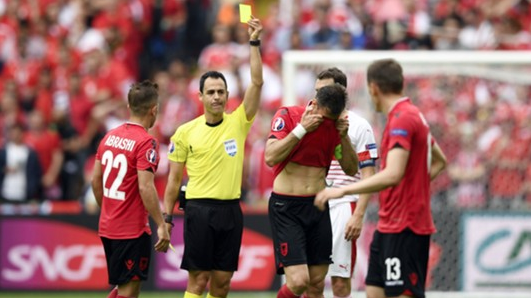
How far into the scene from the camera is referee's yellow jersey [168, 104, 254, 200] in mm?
11250

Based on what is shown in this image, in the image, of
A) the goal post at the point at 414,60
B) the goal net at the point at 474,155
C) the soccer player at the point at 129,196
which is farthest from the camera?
the goal net at the point at 474,155

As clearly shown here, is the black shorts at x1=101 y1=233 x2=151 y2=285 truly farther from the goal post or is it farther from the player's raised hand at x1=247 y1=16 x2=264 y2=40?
the goal post

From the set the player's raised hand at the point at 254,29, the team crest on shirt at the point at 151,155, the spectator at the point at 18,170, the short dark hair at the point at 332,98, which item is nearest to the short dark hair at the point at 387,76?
the short dark hair at the point at 332,98

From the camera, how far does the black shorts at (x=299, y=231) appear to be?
10617mm

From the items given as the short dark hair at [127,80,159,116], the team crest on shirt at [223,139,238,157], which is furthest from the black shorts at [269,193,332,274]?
the short dark hair at [127,80,159,116]

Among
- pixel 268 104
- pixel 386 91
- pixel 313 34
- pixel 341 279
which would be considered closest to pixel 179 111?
pixel 268 104

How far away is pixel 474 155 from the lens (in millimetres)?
15945

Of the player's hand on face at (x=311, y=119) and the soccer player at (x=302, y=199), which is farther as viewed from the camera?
the soccer player at (x=302, y=199)

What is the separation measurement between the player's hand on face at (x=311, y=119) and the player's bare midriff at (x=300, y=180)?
0.67 m

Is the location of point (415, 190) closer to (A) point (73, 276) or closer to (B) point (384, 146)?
(B) point (384, 146)

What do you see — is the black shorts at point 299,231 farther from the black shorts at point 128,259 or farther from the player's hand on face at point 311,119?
the black shorts at point 128,259

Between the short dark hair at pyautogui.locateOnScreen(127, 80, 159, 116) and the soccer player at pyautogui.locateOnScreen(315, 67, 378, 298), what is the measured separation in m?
1.52

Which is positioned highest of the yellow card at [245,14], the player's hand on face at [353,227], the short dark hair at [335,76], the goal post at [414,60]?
the yellow card at [245,14]

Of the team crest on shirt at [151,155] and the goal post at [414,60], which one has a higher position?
the goal post at [414,60]
